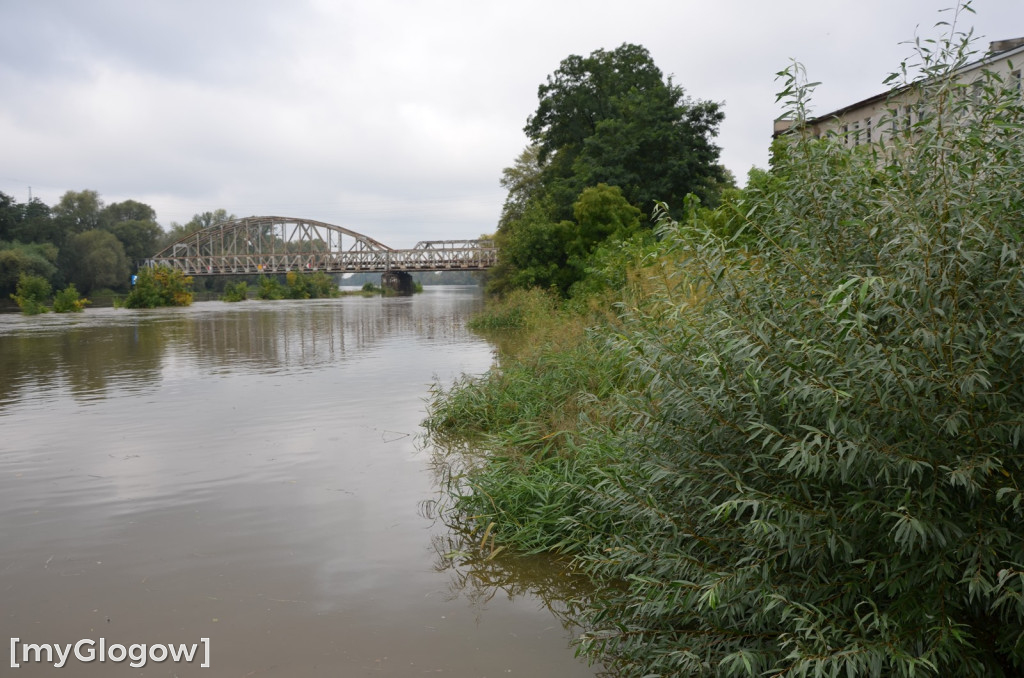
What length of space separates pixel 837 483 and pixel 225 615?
389 centimetres

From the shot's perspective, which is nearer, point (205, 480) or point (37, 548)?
point (37, 548)

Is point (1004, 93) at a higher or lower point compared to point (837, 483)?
higher

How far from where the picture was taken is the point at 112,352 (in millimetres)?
22156

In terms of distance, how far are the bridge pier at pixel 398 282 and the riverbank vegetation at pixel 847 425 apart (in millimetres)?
101991

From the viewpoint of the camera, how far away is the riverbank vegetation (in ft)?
9.51

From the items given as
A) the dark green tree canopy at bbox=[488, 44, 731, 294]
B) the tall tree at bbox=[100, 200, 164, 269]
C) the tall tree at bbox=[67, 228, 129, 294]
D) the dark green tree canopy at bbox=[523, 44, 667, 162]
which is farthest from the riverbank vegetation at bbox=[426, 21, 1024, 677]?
the tall tree at bbox=[100, 200, 164, 269]

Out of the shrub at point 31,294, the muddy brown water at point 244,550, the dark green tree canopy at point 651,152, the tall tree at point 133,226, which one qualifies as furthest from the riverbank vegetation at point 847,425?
the tall tree at point 133,226

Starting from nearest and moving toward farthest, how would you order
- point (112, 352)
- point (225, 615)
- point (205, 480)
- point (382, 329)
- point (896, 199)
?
point (896, 199)
point (225, 615)
point (205, 480)
point (112, 352)
point (382, 329)

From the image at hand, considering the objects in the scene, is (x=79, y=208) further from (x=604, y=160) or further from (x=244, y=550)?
(x=244, y=550)

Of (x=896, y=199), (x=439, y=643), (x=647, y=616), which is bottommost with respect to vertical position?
Result: (x=439, y=643)

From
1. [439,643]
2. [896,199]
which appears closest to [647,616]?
[439,643]

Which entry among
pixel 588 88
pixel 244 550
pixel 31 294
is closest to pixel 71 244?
pixel 31 294

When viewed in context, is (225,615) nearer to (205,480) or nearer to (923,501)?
(205,480)

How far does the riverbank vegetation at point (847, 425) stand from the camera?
114 inches
